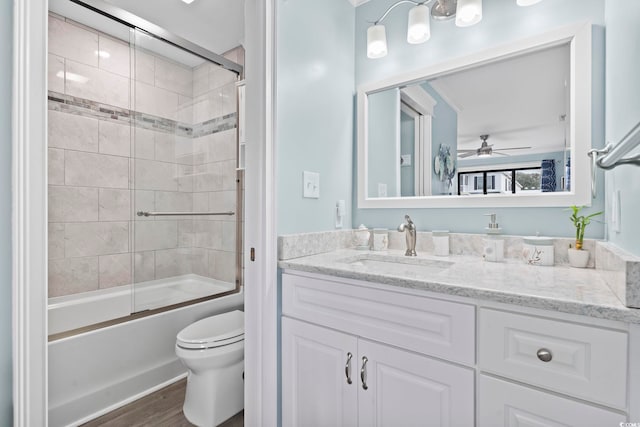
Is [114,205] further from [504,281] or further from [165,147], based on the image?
[504,281]

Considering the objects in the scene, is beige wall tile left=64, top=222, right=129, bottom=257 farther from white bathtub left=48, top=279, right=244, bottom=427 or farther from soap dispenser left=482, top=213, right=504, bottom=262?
soap dispenser left=482, top=213, right=504, bottom=262

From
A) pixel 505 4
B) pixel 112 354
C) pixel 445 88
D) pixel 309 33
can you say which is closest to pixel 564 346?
pixel 445 88

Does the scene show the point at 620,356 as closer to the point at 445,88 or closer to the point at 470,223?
the point at 470,223

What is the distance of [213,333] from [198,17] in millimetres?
2146

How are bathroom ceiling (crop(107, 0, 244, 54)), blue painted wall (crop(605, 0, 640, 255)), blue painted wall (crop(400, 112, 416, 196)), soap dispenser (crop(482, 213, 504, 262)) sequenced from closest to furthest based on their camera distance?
blue painted wall (crop(605, 0, 640, 255))
soap dispenser (crop(482, 213, 504, 262))
blue painted wall (crop(400, 112, 416, 196))
bathroom ceiling (crop(107, 0, 244, 54))

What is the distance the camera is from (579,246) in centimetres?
117

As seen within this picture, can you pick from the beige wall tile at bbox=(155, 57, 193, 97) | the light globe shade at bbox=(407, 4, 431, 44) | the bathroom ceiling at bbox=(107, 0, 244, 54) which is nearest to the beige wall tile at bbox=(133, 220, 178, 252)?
the beige wall tile at bbox=(155, 57, 193, 97)

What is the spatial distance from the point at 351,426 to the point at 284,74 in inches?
→ 56.3

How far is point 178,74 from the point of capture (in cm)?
259

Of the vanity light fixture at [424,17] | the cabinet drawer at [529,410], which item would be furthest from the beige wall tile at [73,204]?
the cabinet drawer at [529,410]

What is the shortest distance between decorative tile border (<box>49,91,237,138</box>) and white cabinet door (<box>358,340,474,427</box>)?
83.3 inches

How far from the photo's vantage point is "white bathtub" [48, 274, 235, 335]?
2104mm

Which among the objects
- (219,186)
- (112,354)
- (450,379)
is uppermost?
(219,186)

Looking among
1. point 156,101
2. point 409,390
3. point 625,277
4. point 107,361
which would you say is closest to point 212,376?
point 107,361
